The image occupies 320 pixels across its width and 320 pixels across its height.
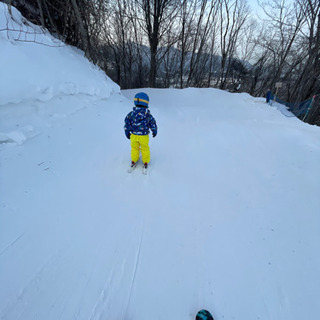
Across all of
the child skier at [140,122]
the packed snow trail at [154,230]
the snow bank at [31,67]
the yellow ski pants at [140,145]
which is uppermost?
the snow bank at [31,67]

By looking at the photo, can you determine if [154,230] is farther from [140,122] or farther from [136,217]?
[140,122]

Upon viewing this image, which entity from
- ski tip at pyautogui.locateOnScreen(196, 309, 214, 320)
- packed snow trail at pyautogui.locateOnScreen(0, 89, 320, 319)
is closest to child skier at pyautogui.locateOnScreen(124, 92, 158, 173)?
packed snow trail at pyautogui.locateOnScreen(0, 89, 320, 319)

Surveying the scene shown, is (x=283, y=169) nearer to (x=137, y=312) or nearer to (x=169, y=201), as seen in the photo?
(x=169, y=201)

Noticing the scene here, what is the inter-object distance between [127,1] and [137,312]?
60.4 feet

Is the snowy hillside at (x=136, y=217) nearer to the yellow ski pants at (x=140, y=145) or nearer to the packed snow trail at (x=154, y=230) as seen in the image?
the packed snow trail at (x=154, y=230)

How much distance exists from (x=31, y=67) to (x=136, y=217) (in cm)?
351

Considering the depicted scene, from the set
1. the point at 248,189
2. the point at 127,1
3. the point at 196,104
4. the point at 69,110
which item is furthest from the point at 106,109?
the point at 127,1

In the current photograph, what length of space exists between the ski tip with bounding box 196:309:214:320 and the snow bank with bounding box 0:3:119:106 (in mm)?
3654

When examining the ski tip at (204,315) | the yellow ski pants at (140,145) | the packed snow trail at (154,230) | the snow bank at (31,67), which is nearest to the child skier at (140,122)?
the yellow ski pants at (140,145)

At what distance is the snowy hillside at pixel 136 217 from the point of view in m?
1.43

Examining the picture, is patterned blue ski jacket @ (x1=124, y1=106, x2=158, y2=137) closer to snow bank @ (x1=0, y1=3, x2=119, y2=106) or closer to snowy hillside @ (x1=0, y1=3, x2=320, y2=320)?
snowy hillside @ (x1=0, y1=3, x2=320, y2=320)

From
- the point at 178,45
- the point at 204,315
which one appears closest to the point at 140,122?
the point at 204,315

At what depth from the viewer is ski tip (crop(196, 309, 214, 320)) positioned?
1.27 meters

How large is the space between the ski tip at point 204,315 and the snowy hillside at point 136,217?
0.10 m
